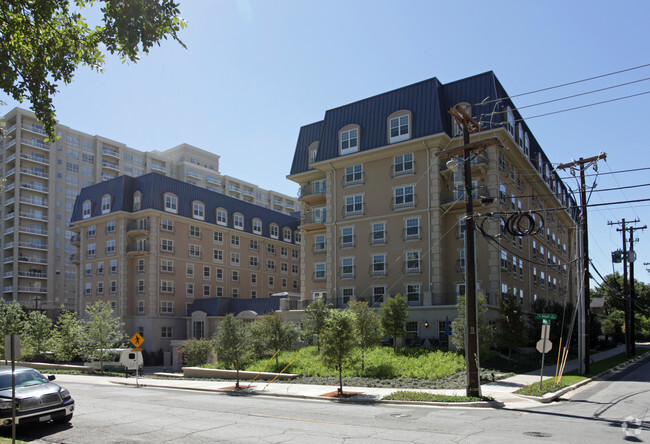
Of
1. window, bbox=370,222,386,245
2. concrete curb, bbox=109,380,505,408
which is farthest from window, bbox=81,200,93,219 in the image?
concrete curb, bbox=109,380,505,408

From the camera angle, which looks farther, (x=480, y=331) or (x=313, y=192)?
(x=313, y=192)

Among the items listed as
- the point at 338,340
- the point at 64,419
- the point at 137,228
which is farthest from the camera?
the point at 137,228

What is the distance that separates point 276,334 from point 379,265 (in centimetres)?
1181

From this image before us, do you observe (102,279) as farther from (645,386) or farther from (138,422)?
(645,386)

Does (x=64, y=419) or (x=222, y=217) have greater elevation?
(x=222, y=217)

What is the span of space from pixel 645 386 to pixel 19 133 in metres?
83.1

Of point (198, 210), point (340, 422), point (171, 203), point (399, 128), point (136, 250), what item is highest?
point (399, 128)

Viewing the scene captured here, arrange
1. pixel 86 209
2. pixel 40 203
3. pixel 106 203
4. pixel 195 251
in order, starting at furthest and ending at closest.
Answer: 1. pixel 40 203
2. pixel 86 209
3. pixel 195 251
4. pixel 106 203

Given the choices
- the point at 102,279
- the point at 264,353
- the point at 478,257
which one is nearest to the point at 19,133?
the point at 102,279

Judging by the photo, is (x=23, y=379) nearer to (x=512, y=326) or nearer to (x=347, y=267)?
(x=512, y=326)

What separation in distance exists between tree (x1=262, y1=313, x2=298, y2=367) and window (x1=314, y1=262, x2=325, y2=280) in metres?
12.9

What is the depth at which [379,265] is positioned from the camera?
125ft

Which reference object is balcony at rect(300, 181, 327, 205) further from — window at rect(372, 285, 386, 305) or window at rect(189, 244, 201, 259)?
window at rect(189, 244, 201, 259)

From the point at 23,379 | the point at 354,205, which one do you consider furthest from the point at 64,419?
the point at 354,205
